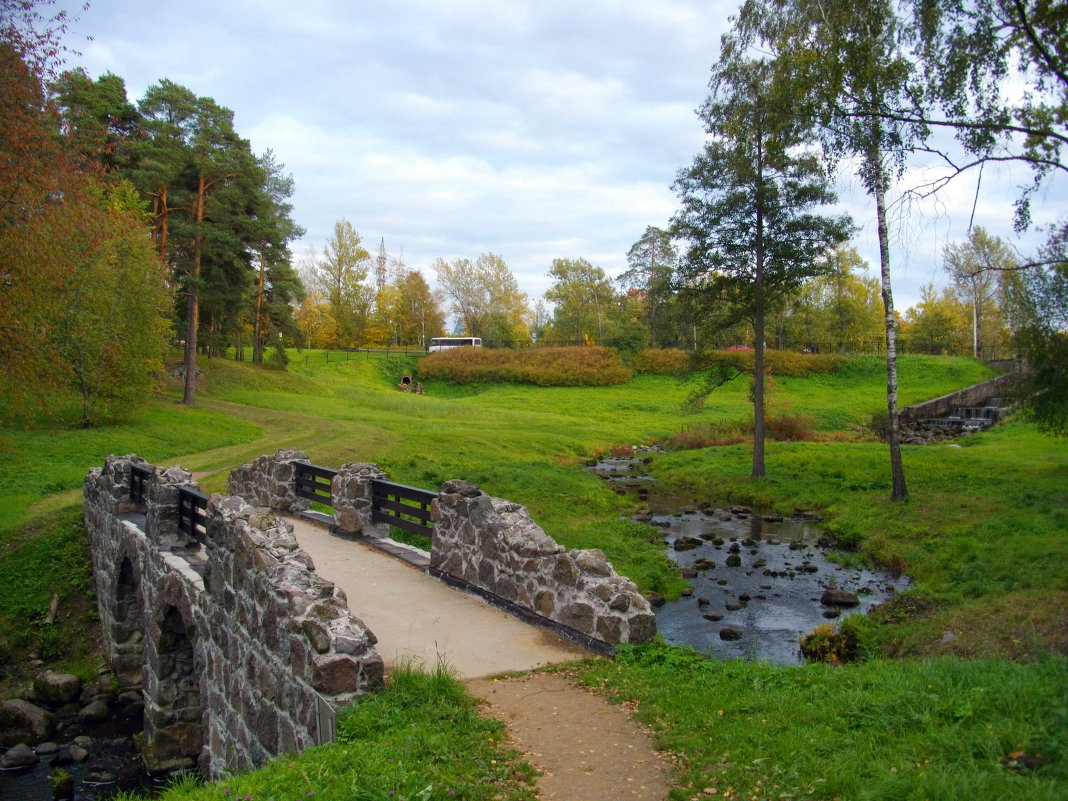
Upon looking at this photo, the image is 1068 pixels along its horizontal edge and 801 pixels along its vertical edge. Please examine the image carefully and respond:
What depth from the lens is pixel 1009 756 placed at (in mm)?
4262

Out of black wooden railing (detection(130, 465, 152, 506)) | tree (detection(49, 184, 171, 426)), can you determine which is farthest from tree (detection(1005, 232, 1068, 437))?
tree (detection(49, 184, 171, 426))

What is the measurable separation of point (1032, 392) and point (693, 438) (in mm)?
20278

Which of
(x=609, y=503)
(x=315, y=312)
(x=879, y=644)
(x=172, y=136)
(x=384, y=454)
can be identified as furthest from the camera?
(x=315, y=312)

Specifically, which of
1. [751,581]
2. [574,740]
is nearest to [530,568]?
[574,740]

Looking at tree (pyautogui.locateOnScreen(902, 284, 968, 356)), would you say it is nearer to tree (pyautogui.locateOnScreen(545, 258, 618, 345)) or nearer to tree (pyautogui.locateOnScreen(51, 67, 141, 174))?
tree (pyautogui.locateOnScreen(545, 258, 618, 345))

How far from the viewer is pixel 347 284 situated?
73.8 meters

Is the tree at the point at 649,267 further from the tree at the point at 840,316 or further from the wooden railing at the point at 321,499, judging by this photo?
the wooden railing at the point at 321,499

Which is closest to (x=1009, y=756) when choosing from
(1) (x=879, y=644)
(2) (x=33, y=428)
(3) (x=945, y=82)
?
(1) (x=879, y=644)

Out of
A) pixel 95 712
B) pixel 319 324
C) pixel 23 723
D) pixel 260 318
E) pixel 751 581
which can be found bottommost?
pixel 95 712

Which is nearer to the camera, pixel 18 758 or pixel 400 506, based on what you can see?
pixel 18 758

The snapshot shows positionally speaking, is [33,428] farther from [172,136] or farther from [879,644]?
[879,644]

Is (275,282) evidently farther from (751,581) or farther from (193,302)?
(751,581)

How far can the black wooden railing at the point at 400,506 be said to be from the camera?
1123cm

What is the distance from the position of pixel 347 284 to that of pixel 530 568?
225 feet
